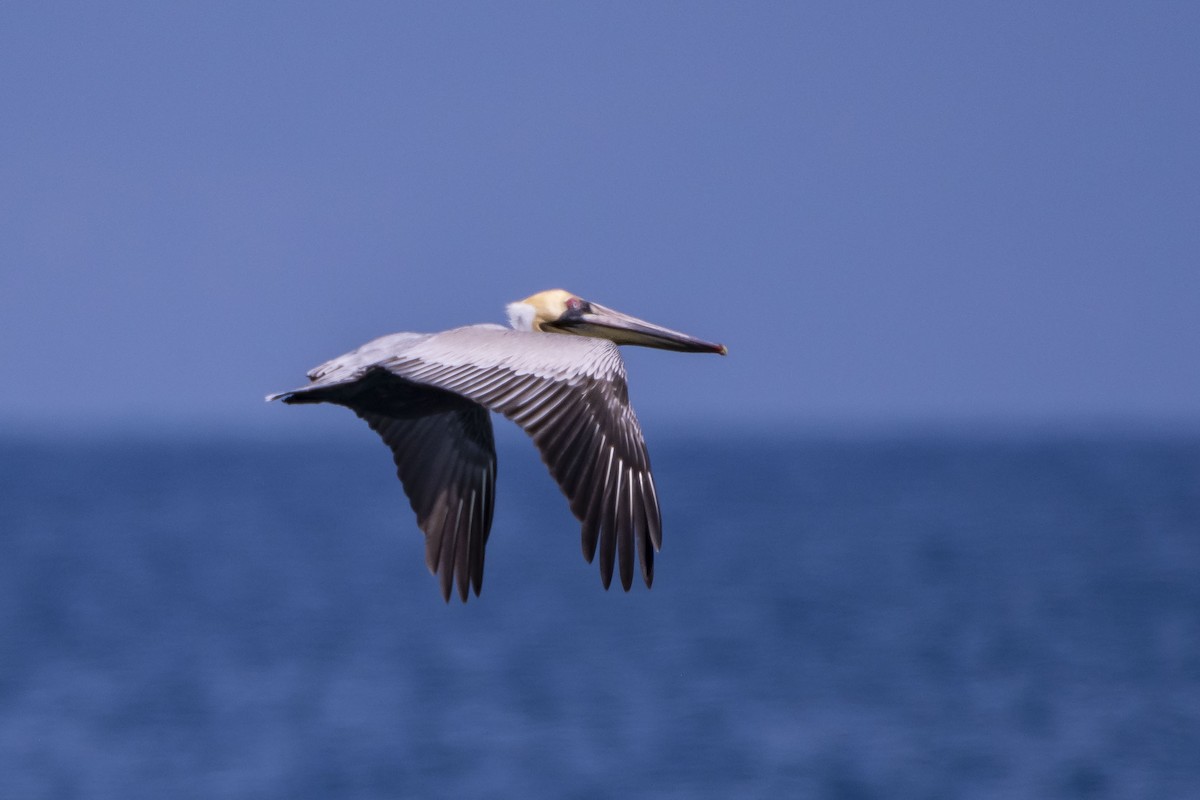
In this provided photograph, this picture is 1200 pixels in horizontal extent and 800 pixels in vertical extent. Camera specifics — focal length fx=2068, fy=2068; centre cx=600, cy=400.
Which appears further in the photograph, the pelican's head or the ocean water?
the ocean water

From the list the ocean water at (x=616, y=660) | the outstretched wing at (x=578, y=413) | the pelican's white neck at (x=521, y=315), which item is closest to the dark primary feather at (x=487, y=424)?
the outstretched wing at (x=578, y=413)

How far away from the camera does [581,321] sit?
11711 millimetres

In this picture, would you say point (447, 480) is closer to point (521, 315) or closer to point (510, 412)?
point (521, 315)

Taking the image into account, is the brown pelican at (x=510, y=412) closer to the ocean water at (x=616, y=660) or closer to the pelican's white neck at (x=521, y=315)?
the pelican's white neck at (x=521, y=315)

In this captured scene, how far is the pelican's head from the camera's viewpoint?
1143cm

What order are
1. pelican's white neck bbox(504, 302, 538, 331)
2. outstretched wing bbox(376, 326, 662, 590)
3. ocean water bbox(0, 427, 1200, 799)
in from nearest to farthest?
outstretched wing bbox(376, 326, 662, 590), pelican's white neck bbox(504, 302, 538, 331), ocean water bbox(0, 427, 1200, 799)

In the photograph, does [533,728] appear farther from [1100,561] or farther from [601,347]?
[1100,561]

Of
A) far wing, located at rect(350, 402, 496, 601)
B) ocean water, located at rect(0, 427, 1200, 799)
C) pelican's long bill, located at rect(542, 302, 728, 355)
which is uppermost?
pelican's long bill, located at rect(542, 302, 728, 355)

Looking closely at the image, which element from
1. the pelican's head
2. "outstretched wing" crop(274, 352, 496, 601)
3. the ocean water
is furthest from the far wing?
the ocean water

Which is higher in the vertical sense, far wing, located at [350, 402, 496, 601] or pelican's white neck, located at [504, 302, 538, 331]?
pelican's white neck, located at [504, 302, 538, 331]

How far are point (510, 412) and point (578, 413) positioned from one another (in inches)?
12.8

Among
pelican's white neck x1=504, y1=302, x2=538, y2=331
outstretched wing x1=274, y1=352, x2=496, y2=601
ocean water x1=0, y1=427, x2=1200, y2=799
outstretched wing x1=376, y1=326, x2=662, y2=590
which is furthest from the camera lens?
ocean water x1=0, y1=427, x2=1200, y2=799

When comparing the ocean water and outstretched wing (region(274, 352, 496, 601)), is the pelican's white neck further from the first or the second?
the ocean water

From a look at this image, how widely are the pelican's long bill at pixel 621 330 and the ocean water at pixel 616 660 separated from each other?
9.45 m
